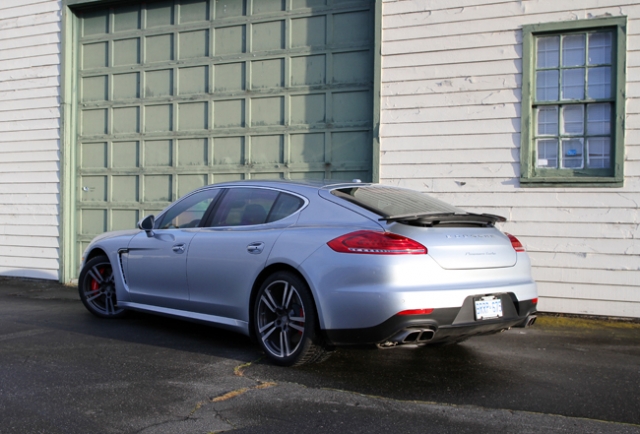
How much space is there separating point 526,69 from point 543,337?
3136 millimetres

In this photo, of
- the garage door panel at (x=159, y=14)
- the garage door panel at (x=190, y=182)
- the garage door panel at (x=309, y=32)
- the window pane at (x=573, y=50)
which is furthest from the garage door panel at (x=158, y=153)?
the window pane at (x=573, y=50)

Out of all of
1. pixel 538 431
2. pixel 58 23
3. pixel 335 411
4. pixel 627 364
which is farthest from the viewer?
pixel 58 23

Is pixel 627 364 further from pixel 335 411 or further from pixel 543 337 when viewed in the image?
pixel 335 411

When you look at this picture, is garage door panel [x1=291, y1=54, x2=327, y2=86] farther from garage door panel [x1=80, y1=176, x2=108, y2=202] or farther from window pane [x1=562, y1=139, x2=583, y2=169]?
garage door panel [x1=80, y1=176, x2=108, y2=202]

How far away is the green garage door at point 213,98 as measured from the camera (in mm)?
9070

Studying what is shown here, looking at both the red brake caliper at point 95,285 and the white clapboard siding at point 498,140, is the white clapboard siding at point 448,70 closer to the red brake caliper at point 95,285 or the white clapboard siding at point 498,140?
the white clapboard siding at point 498,140

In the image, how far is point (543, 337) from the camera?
6.66m

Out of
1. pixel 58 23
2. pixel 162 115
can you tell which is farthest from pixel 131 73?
pixel 58 23

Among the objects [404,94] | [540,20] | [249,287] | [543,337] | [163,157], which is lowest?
[543,337]

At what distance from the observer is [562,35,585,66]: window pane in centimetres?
794

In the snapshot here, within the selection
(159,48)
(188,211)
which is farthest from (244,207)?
(159,48)

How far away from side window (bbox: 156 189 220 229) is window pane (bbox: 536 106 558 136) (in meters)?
3.98

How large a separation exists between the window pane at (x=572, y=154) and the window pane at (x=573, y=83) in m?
0.52

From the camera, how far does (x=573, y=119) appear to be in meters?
7.98
